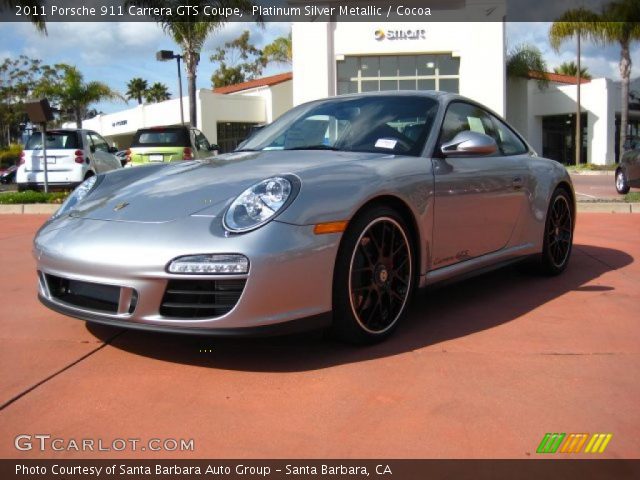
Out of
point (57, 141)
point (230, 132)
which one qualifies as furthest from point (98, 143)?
point (230, 132)

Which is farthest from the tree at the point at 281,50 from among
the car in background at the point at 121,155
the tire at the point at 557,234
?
the tire at the point at 557,234

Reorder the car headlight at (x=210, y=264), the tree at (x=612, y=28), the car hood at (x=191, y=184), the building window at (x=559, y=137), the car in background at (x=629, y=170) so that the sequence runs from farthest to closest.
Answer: the building window at (x=559, y=137) < the tree at (x=612, y=28) < the car in background at (x=629, y=170) < the car hood at (x=191, y=184) < the car headlight at (x=210, y=264)

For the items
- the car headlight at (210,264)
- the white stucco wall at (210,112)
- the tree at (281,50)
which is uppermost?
the tree at (281,50)

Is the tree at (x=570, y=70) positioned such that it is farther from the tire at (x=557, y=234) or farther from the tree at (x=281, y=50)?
the tire at (x=557, y=234)

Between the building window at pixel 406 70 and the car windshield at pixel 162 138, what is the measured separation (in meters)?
11.9

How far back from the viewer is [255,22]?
22.2 metres

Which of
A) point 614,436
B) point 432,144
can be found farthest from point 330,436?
point 432,144

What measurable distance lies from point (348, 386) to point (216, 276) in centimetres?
73

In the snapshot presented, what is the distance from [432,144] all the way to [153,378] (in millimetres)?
1986

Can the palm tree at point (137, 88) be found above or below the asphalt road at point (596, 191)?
above

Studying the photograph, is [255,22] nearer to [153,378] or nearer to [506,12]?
[506,12]

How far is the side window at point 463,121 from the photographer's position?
3910mm

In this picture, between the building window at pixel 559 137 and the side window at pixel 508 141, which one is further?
the building window at pixel 559 137

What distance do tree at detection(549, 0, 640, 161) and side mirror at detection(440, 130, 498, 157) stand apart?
998 inches
